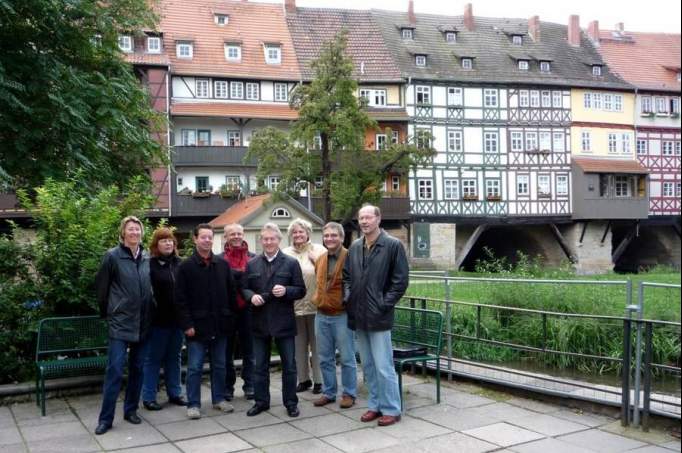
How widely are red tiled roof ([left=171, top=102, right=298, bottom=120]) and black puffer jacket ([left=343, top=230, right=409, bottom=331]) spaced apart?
90.5 feet

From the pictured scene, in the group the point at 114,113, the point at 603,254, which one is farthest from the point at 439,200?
the point at 114,113

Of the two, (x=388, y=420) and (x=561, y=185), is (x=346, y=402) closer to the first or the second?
(x=388, y=420)

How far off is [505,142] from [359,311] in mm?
32287

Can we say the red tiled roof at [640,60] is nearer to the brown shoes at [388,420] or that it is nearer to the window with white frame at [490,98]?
the window with white frame at [490,98]

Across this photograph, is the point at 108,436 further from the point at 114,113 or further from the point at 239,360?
the point at 114,113

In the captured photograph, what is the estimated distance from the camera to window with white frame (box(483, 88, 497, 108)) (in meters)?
37.0

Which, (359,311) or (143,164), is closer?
(359,311)

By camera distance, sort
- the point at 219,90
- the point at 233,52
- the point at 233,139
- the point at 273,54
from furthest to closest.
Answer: the point at 273,54 < the point at 233,52 < the point at 233,139 < the point at 219,90

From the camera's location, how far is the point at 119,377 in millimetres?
6242

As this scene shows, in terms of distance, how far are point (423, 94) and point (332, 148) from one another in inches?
451

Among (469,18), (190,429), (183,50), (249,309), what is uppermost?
(469,18)

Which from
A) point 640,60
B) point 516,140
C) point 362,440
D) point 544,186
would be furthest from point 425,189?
point 362,440

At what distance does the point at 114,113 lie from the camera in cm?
1288

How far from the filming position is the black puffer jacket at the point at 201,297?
6543 mm
